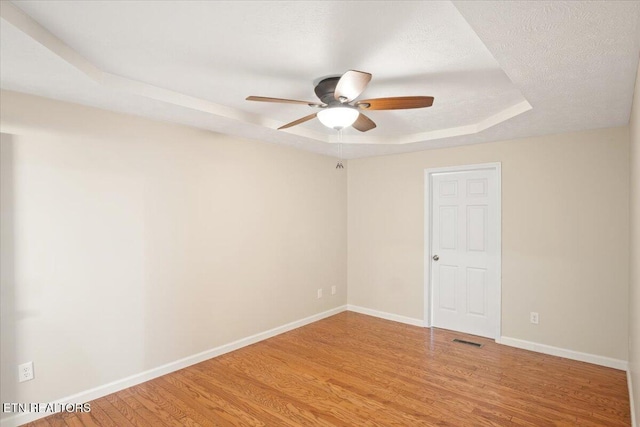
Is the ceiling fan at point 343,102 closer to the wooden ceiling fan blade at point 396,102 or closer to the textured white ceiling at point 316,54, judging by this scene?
the wooden ceiling fan blade at point 396,102

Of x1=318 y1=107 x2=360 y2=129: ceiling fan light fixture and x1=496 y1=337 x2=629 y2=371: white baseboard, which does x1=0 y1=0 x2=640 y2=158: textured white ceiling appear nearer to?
x1=318 y1=107 x2=360 y2=129: ceiling fan light fixture

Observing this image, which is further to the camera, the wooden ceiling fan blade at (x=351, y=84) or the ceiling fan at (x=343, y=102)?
the ceiling fan at (x=343, y=102)

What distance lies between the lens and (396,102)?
2.32 meters

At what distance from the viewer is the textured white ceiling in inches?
64.0

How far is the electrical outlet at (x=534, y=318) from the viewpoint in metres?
3.87

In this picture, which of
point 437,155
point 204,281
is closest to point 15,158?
point 204,281

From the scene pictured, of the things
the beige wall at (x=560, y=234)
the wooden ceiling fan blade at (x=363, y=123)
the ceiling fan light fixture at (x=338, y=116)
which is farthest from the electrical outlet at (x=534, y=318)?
the ceiling fan light fixture at (x=338, y=116)

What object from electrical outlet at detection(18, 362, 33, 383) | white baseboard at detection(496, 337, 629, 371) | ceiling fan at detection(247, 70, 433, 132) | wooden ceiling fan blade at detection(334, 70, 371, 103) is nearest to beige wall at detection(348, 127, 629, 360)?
white baseboard at detection(496, 337, 629, 371)

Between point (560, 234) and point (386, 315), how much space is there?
2379mm

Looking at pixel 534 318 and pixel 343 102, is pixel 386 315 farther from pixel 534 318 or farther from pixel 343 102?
pixel 343 102

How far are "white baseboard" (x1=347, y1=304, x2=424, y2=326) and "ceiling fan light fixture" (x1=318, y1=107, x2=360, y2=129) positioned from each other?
3.23m

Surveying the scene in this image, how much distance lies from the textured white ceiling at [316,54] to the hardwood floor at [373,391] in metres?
2.28

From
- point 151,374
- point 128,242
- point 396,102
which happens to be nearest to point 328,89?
point 396,102

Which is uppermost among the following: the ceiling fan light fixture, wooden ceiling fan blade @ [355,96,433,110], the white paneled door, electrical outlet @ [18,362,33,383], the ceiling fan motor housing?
the ceiling fan motor housing
